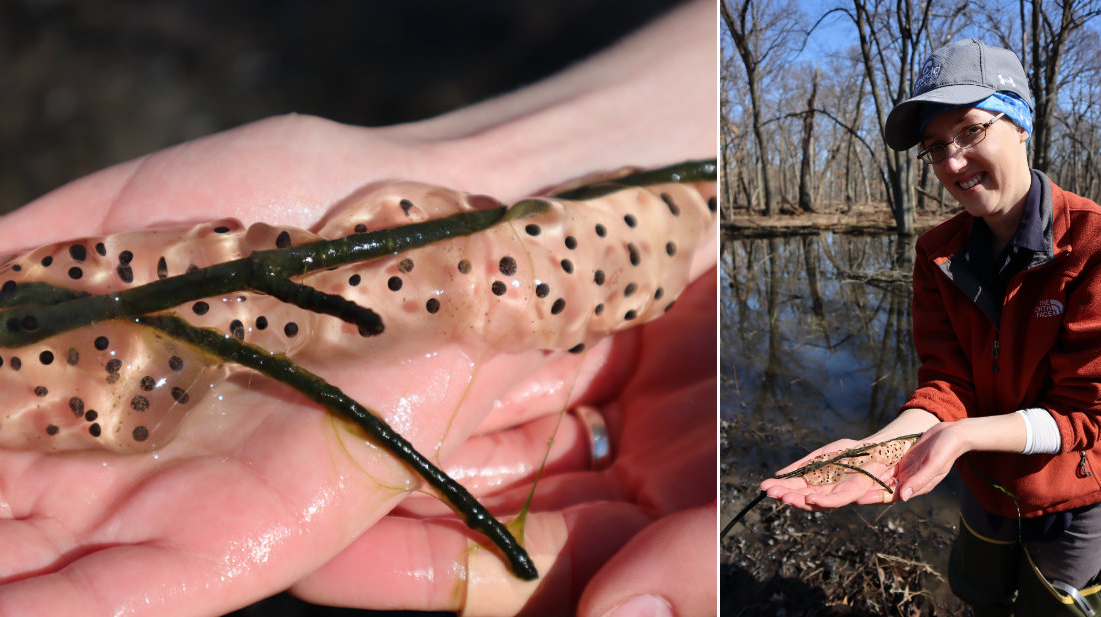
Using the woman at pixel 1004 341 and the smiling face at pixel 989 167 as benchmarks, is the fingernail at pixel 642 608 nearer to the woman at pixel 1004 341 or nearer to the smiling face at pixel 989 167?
the woman at pixel 1004 341

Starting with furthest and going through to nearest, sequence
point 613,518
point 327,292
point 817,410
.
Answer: point 817,410 < point 613,518 < point 327,292

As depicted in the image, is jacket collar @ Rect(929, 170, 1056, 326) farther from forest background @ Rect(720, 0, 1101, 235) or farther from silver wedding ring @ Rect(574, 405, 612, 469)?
silver wedding ring @ Rect(574, 405, 612, 469)

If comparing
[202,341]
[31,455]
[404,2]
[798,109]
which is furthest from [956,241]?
[31,455]

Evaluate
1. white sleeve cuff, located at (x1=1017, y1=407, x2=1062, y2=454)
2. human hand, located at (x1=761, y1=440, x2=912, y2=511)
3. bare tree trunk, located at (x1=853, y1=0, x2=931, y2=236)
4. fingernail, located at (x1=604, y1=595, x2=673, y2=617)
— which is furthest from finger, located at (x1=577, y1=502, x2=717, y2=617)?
bare tree trunk, located at (x1=853, y1=0, x2=931, y2=236)

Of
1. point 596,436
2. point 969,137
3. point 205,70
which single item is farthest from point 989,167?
point 205,70

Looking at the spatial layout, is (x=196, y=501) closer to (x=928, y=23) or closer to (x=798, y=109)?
(x=798, y=109)

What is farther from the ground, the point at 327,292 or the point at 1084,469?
the point at 327,292

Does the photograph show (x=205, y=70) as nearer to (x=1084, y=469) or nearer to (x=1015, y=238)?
(x=1015, y=238)

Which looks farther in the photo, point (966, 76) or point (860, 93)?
point (860, 93)
